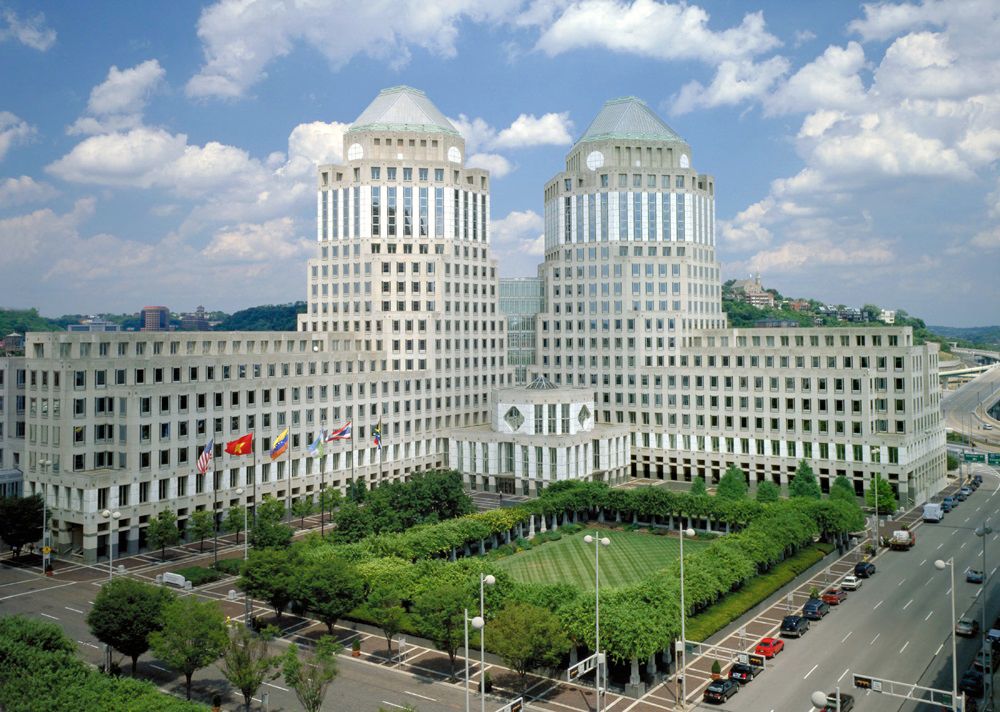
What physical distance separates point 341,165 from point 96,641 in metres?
102

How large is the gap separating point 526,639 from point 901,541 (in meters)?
64.5

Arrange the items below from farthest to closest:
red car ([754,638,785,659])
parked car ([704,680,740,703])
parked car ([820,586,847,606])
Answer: parked car ([820,586,847,606]) < red car ([754,638,785,659]) < parked car ([704,680,740,703])

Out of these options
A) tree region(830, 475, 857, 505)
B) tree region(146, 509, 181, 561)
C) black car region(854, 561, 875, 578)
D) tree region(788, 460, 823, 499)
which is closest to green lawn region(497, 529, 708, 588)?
black car region(854, 561, 875, 578)

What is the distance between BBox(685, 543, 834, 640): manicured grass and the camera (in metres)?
74.6

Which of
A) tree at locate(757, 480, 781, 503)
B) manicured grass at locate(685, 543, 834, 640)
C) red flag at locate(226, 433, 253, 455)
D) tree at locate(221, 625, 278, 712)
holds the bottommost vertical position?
manicured grass at locate(685, 543, 834, 640)

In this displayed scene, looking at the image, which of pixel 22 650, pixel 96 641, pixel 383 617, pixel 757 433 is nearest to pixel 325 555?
pixel 383 617

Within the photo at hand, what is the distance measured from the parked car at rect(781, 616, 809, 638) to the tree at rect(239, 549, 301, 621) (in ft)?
140

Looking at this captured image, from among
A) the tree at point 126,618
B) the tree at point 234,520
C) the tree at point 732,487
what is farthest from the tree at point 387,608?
the tree at point 732,487

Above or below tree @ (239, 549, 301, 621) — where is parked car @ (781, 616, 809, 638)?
below

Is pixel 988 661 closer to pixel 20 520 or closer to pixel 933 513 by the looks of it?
pixel 933 513

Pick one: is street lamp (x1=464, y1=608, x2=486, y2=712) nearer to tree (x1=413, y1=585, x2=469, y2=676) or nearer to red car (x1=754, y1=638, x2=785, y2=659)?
tree (x1=413, y1=585, x2=469, y2=676)

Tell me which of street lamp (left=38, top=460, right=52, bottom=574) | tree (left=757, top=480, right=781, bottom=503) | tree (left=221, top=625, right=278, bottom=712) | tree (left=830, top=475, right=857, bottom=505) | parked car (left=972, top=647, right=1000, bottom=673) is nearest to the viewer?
tree (left=221, top=625, right=278, bottom=712)

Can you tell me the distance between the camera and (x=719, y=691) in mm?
61281

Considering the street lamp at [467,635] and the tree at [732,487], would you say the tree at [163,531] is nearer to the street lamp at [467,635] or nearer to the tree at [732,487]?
the street lamp at [467,635]
